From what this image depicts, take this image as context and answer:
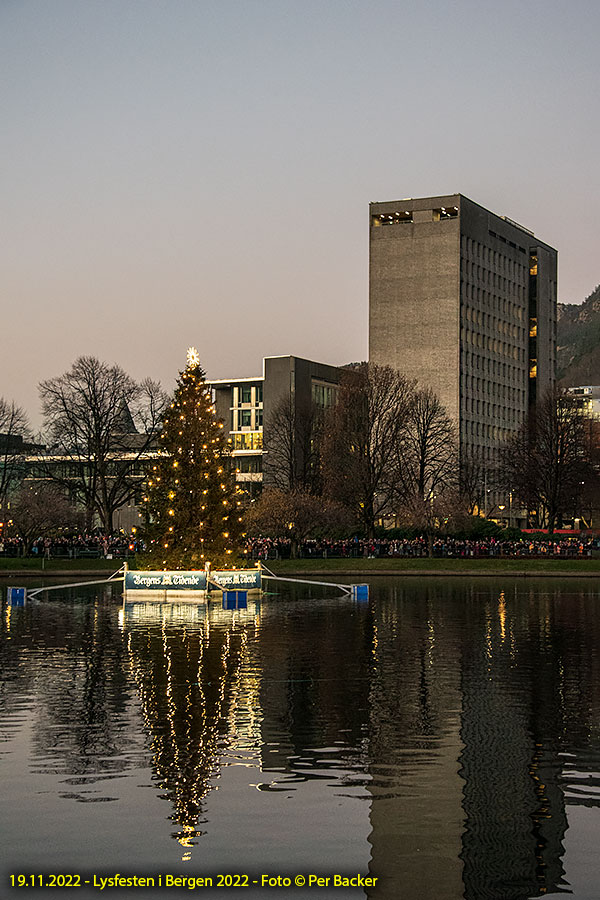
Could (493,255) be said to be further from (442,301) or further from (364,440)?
(364,440)

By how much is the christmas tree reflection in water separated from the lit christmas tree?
2285 centimetres

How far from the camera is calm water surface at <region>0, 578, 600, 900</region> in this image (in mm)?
12203

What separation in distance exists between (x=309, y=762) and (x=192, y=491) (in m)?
44.6

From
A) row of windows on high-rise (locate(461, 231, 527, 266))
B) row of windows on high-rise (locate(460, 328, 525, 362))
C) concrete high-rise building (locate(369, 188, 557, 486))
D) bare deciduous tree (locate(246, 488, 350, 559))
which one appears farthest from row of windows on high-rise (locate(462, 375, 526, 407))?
bare deciduous tree (locate(246, 488, 350, 559))

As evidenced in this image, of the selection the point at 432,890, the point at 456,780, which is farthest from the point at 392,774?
the point at 432,890

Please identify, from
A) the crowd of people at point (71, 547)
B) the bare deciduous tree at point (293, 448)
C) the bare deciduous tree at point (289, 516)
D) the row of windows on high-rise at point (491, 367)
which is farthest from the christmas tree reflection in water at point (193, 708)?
the row of windows on high-rise at point (491, 367)

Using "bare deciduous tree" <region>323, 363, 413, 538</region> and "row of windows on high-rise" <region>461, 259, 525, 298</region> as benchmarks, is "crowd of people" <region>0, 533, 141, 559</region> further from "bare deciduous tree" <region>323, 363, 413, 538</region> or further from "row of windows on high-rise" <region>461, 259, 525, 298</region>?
"row of windows on high-rise" <region>461, 259, 525, 298</region>

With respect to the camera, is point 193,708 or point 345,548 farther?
point 345,548

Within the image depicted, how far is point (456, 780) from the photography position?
1573cm

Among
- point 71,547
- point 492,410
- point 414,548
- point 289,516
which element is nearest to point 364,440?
point 414,548

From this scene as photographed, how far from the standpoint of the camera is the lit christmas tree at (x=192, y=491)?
198ft

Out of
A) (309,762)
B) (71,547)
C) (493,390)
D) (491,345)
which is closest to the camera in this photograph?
(309,762)

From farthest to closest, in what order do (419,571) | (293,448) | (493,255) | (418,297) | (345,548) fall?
(493,255) → (418,297) → (293,448) → (345,548) → (419,571)

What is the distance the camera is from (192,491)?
61.1 meters
